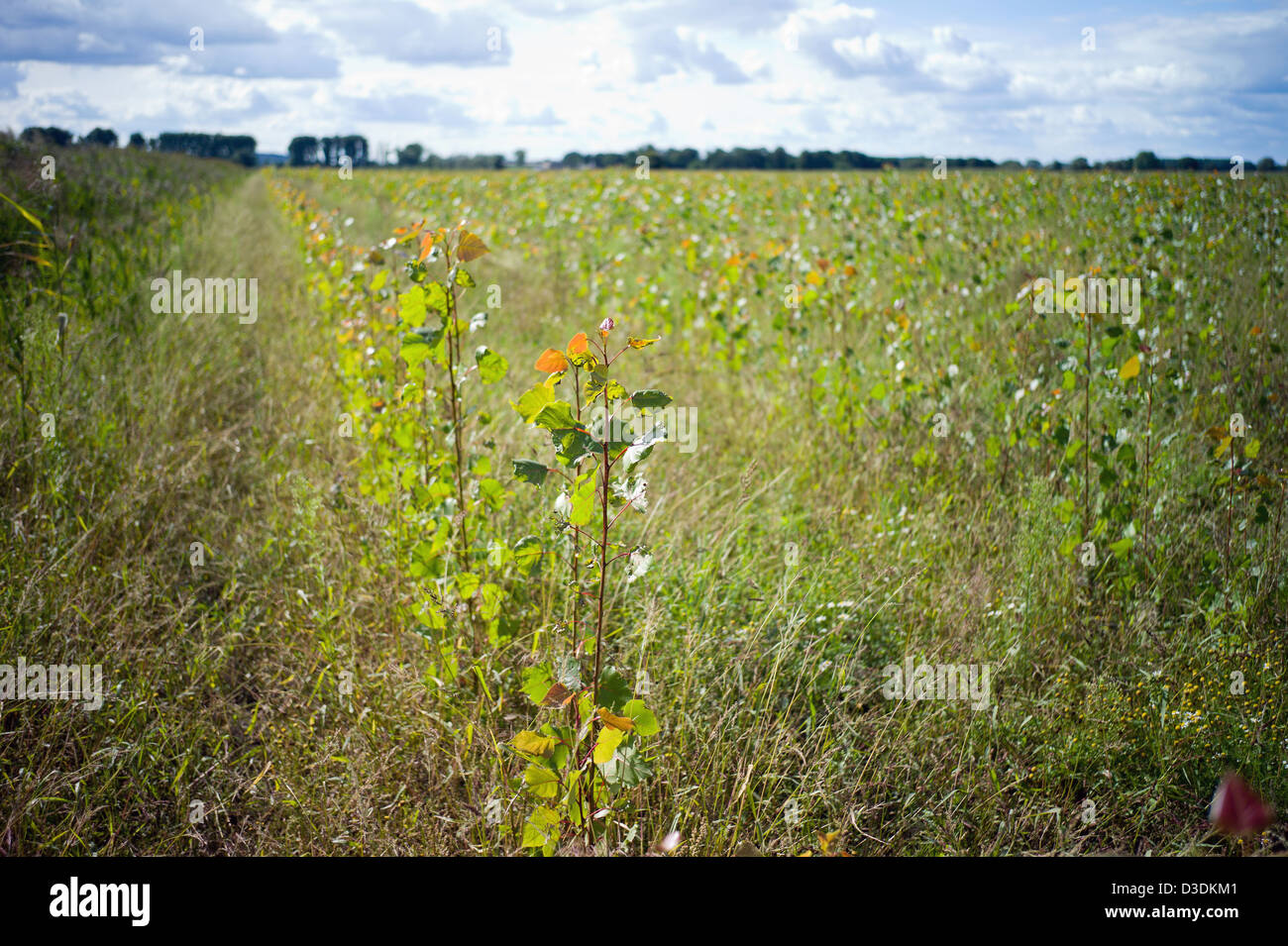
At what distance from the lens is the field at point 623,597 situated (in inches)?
77.9

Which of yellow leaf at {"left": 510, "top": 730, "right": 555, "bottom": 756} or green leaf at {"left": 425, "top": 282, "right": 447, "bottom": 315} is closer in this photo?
yellow leaf at {"left": 510, "top": 730, "right": 555, "bottom": 756}

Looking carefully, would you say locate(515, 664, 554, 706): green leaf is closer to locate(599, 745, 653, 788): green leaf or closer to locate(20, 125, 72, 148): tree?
locate(599, 745, 653, 788): green leaf

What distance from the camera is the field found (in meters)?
1.98

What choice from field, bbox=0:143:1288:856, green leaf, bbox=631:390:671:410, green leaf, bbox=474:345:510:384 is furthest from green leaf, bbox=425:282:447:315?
green leaf, bbox=631:390:671:410

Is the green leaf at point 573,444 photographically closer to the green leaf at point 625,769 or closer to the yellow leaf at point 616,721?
the yellow leaf at point 616,721

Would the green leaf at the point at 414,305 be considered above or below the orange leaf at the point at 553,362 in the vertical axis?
above

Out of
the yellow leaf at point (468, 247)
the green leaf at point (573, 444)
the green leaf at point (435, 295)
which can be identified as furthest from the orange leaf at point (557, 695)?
the green leaf at point (435, 295)

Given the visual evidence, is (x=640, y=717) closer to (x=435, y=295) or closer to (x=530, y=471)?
(x=530, y=471)

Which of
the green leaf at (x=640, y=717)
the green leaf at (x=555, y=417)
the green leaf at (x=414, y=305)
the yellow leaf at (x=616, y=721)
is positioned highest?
the green leaf at (x=414, y=305)

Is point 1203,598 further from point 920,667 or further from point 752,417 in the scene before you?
point 752,417

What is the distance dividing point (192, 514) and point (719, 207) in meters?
10.7

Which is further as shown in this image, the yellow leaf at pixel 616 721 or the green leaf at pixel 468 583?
the green leaf at pixel 468 583

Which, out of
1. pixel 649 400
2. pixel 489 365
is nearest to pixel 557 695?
pixel 649 400

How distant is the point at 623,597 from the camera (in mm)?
2680
